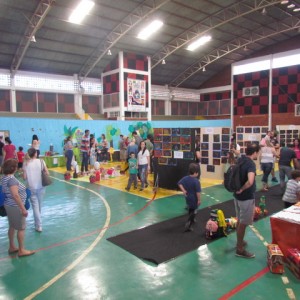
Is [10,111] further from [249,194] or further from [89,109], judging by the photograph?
[249,194]

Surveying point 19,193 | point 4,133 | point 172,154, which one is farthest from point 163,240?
point 4,133

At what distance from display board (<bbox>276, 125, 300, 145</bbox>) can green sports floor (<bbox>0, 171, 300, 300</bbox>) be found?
13.7 meters

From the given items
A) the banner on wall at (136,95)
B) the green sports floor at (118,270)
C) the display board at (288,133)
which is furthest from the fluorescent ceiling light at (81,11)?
the display board at (288,133)

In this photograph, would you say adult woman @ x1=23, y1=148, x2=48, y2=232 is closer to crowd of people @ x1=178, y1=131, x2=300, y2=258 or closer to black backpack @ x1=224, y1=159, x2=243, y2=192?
crowd of people @ x1=178, y1=131, x2=300, y2=258

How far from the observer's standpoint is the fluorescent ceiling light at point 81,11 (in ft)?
47.9

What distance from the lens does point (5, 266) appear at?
4043 mm

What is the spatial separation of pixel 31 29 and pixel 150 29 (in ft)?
23.5

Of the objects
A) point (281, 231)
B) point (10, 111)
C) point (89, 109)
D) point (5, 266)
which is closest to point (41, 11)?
point (10, 111)

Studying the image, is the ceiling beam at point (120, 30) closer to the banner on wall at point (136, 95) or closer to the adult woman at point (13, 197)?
the banner on wall at point (136, 95)

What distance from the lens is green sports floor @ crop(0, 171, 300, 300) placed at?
3369 millimetres

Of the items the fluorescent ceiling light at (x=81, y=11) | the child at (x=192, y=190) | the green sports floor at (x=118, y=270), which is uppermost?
the fluorescent ceiling light at (x=81, y=11)

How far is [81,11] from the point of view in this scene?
1522cm

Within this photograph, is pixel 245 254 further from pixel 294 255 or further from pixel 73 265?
pixel 73 265

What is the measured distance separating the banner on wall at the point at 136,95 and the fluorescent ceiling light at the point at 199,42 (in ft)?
14.8
